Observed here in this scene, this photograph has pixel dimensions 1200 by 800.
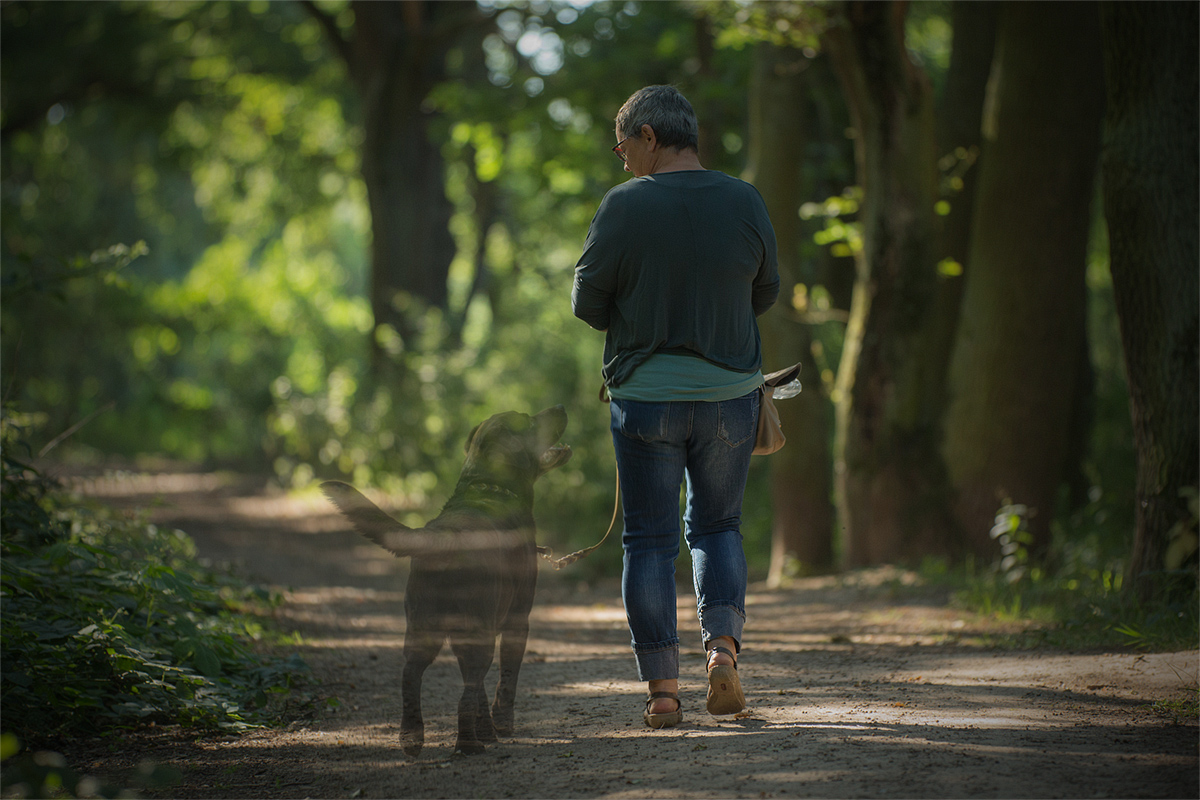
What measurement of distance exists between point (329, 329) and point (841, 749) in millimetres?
12687

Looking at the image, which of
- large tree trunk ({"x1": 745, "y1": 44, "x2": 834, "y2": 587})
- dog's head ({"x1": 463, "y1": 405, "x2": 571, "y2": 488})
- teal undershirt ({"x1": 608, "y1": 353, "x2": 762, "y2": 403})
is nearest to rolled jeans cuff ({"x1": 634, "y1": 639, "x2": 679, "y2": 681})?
dog's head ({"x1": 463, "y1": 405, "x2": 571, "y2": 488})

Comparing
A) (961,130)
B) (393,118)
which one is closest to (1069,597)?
(961,130)

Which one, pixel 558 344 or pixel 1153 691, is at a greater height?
pixel 558 344

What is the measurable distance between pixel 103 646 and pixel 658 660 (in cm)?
221

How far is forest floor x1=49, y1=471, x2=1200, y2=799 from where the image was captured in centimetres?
274

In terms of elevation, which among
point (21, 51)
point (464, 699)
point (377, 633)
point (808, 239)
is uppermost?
point (21, 51)

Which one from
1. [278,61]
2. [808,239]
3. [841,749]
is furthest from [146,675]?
[278,61]

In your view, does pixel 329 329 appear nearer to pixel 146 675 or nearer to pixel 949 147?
pixel 949 147

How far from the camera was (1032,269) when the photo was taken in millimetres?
6977

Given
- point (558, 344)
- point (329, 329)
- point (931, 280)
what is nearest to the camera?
point (931, 280)

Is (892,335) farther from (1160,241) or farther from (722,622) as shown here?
(722,622)

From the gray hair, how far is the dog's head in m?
1.15

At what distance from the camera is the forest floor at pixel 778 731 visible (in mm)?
2742

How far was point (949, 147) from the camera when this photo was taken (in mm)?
8508
